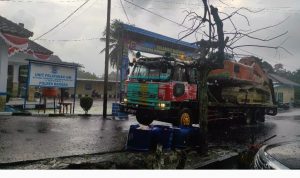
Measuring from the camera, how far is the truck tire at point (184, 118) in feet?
38.8

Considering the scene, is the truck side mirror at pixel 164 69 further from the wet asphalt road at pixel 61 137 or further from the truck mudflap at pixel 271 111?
the truck mudflap at pixel 271 111

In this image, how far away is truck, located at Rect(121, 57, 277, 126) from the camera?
454 inches

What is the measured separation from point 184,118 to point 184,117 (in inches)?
1.3

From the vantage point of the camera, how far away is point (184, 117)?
39.2 ft

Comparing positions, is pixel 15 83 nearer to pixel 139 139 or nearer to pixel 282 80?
pixel 139 139

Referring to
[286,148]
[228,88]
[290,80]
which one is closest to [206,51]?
[286,148]

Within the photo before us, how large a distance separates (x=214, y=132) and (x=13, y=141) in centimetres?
716

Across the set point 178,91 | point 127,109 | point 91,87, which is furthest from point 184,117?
point 91,87

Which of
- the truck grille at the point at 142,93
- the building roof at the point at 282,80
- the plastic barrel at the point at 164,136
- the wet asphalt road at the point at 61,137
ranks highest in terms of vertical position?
the building roof at the point at 282,80

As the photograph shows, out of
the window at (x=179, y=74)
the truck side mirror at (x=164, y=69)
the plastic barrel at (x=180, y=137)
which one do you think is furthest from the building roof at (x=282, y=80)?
the plastic barrel at (x=180, y=137)

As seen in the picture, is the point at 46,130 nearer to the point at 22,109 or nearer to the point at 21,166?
the point at 21,166

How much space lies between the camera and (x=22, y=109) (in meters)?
15.1

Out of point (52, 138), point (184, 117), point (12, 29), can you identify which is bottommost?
point (52, 138)

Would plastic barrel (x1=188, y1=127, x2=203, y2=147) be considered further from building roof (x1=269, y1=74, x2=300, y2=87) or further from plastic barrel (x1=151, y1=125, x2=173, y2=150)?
building roof (x1=269, y1=74, x2=300, y2=87)
